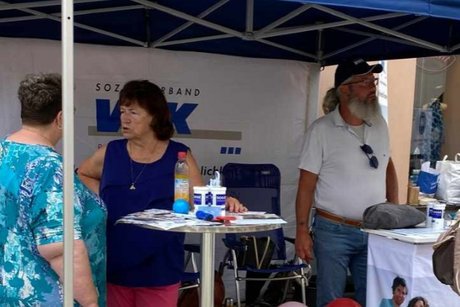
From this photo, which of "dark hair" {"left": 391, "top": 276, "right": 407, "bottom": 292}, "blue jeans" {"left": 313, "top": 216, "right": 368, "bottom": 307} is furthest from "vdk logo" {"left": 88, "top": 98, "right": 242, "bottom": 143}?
"dark hair" {"left": 391, "top": 276, "right": 407, "bottom": 292}

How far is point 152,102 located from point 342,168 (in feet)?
4.10

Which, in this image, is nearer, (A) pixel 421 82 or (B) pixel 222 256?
(B) pixel 222 256

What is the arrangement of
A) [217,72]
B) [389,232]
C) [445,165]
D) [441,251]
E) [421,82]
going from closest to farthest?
[441,251] < [389,232] < [217,72] < [445,165] < [421,82]

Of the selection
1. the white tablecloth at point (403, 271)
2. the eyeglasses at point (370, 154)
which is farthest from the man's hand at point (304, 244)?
the eyeglasses at point (370, 154)

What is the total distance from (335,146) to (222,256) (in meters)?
1.52

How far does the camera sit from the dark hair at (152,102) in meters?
2.61

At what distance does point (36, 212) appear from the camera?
190 cm

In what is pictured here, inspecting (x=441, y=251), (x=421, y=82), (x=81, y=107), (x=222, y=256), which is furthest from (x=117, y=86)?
(x=421, y=82)

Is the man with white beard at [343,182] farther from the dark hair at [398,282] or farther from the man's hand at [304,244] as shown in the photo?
the dark hair at [398,282]

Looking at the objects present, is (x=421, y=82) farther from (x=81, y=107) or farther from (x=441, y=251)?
(x=441, y=251)

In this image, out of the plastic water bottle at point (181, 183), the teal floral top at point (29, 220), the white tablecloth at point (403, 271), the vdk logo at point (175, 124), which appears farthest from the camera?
the vdk logo at point (175, 124)

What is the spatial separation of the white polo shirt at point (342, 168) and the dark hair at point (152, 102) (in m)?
1.02

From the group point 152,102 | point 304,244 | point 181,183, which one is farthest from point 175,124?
point 181,183

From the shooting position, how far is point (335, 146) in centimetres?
334
